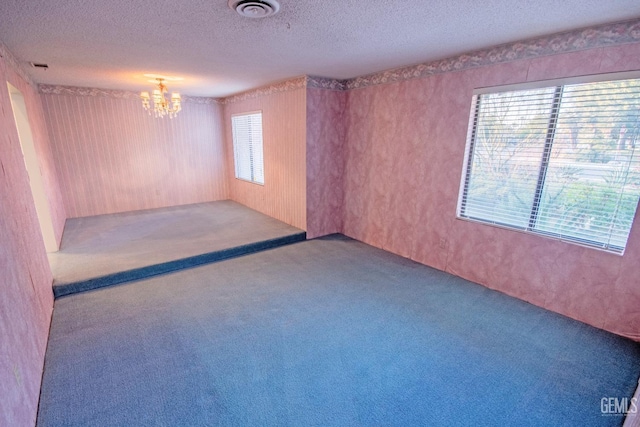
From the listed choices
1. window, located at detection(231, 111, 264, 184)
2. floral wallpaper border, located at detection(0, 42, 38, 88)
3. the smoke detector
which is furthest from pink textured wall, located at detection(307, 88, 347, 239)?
floral wallpaper border, located at detection(0, 42, 38, 88)

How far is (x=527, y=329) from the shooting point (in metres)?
2.35

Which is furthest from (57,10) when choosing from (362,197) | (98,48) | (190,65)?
(362,197)

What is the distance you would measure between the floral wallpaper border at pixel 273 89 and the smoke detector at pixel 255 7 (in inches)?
80.7

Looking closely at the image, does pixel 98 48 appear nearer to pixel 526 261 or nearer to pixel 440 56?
pixel 440 56

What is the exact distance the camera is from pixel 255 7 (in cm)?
172

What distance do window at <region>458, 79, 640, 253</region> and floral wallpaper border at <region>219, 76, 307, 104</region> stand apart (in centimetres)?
217

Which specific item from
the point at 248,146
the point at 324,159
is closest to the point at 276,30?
the point at 324,159

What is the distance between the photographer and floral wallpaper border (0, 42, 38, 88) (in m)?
2.44

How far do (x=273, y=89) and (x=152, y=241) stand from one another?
9.08 feet

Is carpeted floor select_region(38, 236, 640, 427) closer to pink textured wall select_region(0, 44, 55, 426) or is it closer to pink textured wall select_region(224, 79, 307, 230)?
pink textured wall select_region(0, 44, 55, 426)

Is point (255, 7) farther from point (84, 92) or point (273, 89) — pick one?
point (84, 92)

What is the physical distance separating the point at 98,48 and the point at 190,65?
32.5 inches
